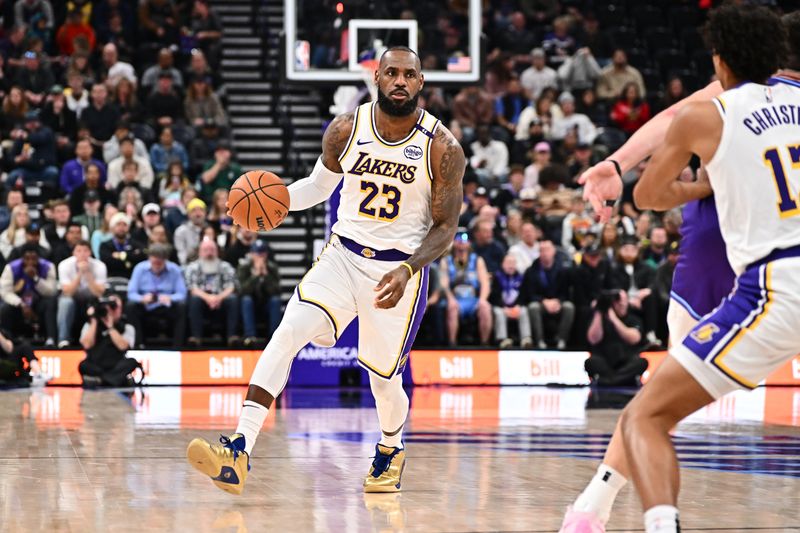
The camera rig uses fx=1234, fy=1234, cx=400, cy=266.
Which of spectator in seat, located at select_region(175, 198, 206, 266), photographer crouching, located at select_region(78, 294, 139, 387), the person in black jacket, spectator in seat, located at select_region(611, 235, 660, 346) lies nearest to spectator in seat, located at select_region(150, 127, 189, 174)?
spectator in seat, located at select_region(175, 198, 206, 266)

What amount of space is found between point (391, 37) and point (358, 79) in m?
0.86

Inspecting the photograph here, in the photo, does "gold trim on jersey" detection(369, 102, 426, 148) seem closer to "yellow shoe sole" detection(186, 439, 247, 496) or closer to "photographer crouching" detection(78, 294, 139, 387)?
"yellow shoe sole" detection(186, 439, 247, 496)

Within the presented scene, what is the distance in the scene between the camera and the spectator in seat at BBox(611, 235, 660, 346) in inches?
583

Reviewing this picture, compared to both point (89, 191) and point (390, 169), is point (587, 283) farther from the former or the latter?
point (390, 169)

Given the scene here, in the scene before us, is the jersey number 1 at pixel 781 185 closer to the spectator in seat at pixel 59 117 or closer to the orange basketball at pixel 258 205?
the orange basketball at pixel 258 205

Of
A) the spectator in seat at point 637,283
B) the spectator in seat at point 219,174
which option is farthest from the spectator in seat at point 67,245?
the spectator in seat at point 637,283

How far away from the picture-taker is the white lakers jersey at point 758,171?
173 inches

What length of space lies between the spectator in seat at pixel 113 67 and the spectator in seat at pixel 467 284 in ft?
20.1

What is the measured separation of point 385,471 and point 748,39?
10.9 ft

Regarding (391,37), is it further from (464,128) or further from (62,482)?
(62,482)

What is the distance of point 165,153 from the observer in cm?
1706

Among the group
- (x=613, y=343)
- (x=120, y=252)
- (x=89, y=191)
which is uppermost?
(x=89, y=191)

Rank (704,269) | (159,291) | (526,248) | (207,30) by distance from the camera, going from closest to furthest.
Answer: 1. (704,269)
2. (159,291)
3. (526,248)
4. (207,30)

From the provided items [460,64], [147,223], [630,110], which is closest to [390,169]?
[460,64]
